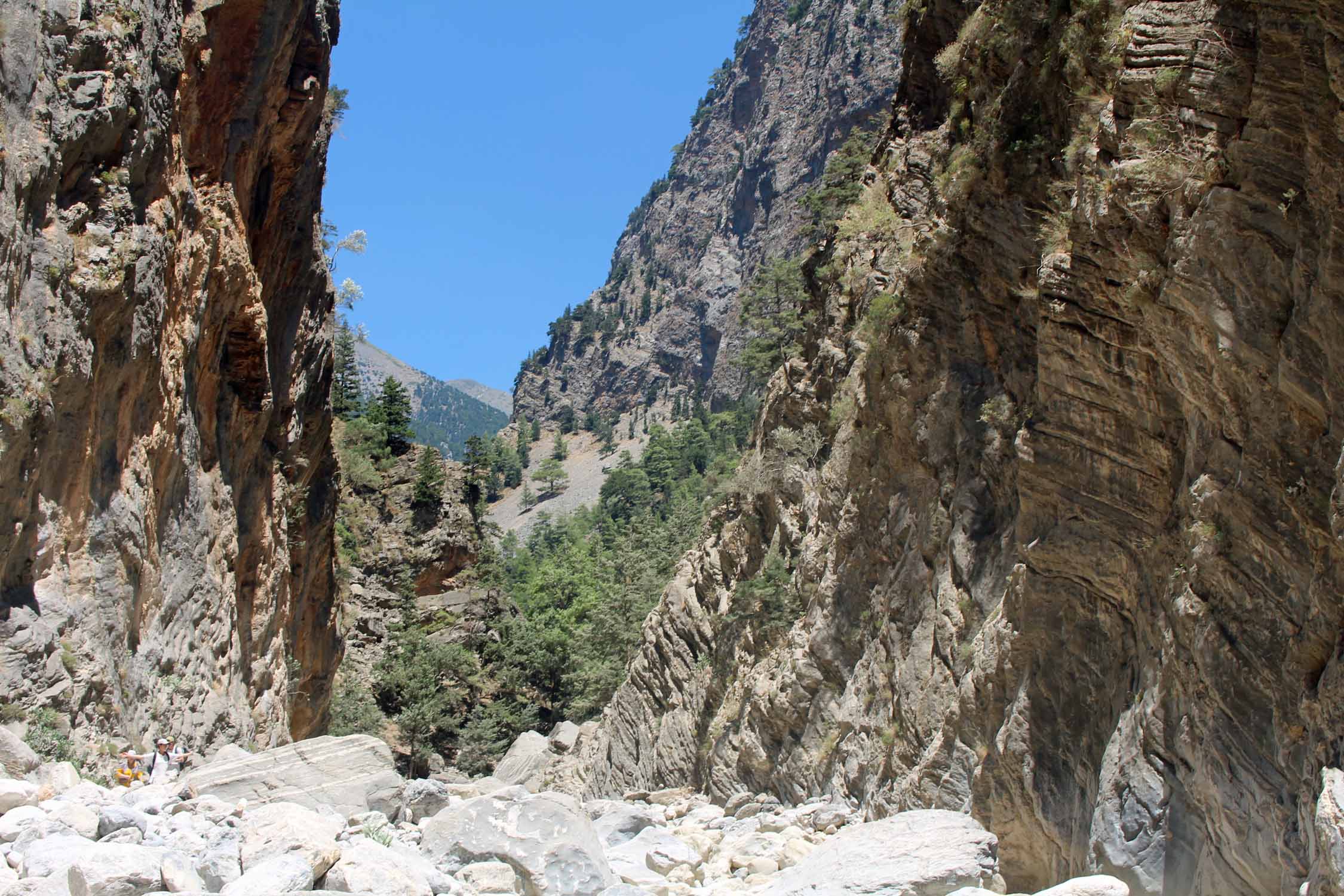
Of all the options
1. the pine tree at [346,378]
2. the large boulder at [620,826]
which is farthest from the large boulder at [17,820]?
the pine tree at [346,378]

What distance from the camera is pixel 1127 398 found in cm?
914

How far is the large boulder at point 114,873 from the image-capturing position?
596cm

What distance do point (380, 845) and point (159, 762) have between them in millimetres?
4938

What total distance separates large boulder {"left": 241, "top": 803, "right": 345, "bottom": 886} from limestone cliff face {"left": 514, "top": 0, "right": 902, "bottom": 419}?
105283mm

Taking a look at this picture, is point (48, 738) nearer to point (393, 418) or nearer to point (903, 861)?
point (903, 861)

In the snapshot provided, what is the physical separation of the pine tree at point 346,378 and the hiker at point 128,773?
3839 centimetres

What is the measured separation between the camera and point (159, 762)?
11.4 meters

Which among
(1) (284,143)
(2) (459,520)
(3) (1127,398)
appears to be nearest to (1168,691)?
(3) (1127,398)

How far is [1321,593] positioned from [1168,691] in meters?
1.94

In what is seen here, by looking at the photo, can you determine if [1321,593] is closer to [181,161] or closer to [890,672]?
[890,672]

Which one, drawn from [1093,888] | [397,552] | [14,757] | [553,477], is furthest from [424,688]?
[553,477]

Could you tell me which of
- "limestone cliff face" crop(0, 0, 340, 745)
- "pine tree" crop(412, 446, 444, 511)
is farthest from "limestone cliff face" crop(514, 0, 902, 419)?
"limestone cliff face" crop(0, 0, 340, 745)

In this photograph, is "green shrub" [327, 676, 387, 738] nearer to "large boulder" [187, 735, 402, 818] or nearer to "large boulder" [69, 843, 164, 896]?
"large boulder" [187, 735, 402, 818]

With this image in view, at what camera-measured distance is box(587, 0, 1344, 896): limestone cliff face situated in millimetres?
6684
